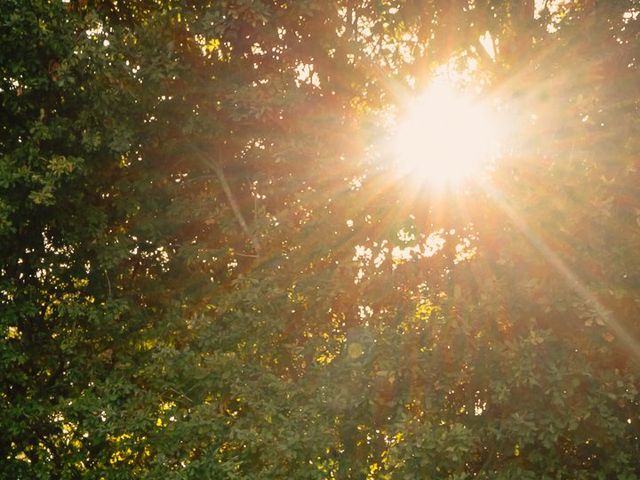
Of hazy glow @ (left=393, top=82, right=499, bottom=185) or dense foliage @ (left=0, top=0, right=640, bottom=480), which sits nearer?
dense foliage @ (left=0, top=0, right=640, bottom=480)

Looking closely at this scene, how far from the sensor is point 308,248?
1025 cm

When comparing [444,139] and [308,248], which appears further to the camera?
[308,248]

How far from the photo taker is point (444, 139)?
9.83 m

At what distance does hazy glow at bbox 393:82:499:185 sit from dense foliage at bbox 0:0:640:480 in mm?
254

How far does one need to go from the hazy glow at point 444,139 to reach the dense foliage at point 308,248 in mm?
254

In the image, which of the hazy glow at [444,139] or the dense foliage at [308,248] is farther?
the hazy glow at [444,139]

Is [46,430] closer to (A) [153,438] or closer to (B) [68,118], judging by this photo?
(A) [153,438]

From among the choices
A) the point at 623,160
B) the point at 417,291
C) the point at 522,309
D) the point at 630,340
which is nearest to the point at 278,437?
the point at 417,291

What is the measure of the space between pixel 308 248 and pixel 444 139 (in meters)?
2.31

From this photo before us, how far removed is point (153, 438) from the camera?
384 inches

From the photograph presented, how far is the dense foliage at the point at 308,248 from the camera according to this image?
828 cm

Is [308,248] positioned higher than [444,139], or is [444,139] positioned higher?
[444,139]

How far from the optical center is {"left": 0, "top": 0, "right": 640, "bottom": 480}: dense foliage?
27.2 ft

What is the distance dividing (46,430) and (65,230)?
3.20 m
